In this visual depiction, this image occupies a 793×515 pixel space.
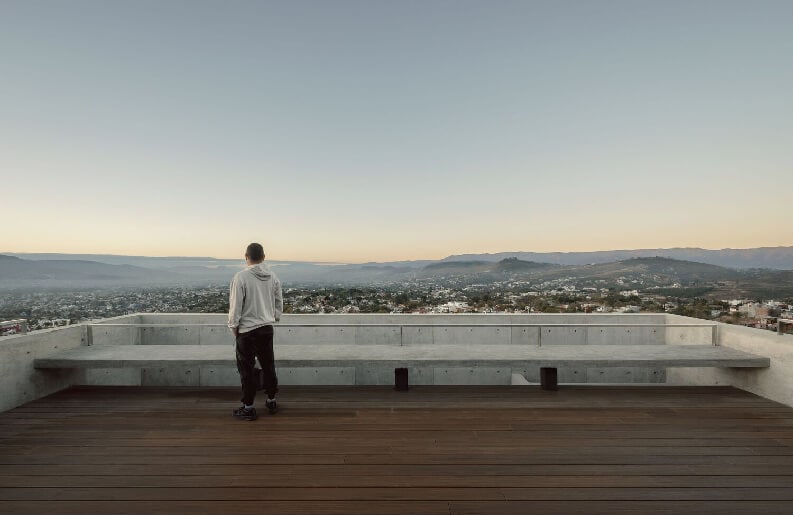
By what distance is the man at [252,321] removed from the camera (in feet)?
12.2

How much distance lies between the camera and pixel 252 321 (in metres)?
3.75

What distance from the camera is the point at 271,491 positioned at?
2.42 metres

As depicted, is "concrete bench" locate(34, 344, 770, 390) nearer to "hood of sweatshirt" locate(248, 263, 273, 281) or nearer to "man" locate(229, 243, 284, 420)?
"man" locate(229, 243, 284, 420)

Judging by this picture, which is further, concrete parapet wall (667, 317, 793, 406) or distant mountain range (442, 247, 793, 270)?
distant mountain range (442, 247, 793, 270)

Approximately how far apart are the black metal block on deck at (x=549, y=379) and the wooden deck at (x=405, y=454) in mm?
168

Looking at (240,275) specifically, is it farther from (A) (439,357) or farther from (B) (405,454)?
(A) (439,357)

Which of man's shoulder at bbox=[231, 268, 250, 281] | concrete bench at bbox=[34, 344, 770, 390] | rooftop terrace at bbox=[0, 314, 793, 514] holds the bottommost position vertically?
rooftop terrace at bbox=[0, 314, 793, 514]

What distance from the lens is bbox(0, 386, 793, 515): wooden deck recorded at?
230 centimetres

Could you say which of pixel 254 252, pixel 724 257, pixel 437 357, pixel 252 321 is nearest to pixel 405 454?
pixel 437 357

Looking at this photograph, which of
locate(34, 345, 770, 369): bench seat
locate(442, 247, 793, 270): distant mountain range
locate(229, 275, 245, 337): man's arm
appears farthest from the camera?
locate(442, 247, 793, 270): distant mountain range

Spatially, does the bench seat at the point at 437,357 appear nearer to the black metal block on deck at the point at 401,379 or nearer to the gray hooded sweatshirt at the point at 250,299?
the black metal block on deck at the point at 401,379

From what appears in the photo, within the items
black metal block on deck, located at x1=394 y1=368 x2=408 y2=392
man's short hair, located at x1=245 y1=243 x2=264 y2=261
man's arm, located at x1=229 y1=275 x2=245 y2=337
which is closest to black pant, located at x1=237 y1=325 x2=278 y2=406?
man's arm, located at x1=229 y1=275 x2=245 y2=337

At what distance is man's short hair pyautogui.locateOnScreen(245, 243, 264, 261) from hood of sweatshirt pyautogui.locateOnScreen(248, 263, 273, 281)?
8 cm

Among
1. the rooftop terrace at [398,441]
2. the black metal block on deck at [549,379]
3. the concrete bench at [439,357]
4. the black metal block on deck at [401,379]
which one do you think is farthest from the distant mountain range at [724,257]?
the black metal block on deck at [401,379]
